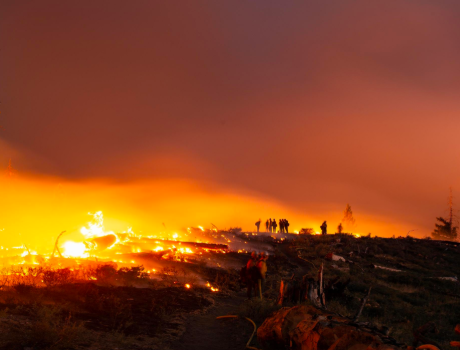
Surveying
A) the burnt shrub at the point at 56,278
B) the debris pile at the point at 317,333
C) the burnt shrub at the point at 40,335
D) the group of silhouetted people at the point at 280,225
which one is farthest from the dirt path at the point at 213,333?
the group of silhouetted people at the point at 280,225

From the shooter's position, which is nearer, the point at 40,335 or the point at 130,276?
the point at 40,335

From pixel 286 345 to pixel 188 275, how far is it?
47.4ft

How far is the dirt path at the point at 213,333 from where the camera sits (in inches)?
416

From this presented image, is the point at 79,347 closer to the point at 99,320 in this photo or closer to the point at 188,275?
the point at 99,320

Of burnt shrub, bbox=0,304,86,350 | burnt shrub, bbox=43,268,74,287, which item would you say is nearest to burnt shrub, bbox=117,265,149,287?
burnt shrub, bbox=43,268,74,287

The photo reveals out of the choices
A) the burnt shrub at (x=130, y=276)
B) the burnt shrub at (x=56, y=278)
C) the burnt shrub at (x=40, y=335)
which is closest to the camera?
the burnt shrub at (x=40, y=335)

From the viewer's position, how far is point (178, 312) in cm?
1385

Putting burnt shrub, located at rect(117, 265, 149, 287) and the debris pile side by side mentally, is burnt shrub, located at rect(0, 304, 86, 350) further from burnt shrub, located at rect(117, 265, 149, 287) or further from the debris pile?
burnt shrub, located at rect(117, 265, 149, 287)

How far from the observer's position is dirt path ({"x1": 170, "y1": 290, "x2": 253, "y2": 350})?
34.7 ft

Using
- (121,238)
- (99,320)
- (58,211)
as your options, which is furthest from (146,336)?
(58,211)

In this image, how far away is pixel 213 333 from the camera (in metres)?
12.0

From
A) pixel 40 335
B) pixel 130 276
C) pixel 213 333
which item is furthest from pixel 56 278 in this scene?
pixel 213 333

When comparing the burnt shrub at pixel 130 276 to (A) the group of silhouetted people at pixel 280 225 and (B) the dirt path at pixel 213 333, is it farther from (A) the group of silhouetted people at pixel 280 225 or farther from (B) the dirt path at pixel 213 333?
(A) the group of silhouetted people at pixel 280 225

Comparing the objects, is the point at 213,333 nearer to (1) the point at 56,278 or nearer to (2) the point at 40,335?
(2) the point at 40,335
